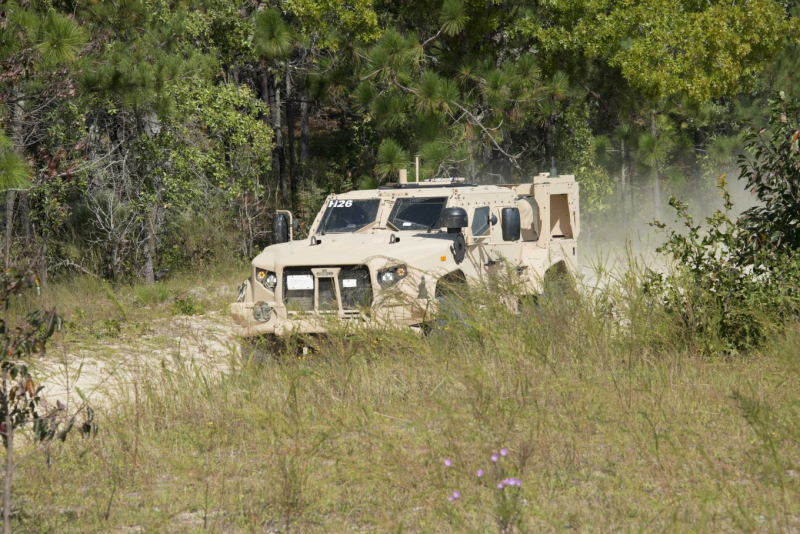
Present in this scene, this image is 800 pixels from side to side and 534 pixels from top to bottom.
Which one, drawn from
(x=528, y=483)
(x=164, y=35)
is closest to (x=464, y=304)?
(x=528, y=483)

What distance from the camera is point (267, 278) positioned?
842 centimetres

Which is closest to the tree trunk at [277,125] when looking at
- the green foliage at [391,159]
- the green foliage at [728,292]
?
the green foliage at [391,159]

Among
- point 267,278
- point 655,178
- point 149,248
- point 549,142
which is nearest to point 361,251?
point 267,278

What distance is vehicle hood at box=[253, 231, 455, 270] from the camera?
793 cm

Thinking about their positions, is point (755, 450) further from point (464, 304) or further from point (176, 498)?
point (176, 498)

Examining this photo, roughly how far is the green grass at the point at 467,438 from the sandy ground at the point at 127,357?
0.23 m

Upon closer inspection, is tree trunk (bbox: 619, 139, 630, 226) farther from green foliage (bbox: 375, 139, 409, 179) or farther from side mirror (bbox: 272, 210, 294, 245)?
side mirror (bbox: 272, 210, 294, 245)

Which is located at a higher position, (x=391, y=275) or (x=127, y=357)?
(x=391, y=275)

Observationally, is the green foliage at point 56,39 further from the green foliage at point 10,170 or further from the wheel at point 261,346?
the wheel at point 261,346

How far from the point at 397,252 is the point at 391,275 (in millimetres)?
241

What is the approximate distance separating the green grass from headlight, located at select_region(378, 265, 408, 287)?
3.62 feet

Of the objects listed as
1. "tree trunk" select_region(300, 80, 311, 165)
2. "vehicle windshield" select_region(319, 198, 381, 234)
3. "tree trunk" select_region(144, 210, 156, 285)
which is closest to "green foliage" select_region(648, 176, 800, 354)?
"vehicle windshield" select_region(319, 198, 381, 234)

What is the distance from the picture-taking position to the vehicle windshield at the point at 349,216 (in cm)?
944

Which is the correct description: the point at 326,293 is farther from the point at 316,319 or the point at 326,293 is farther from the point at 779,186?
the point at 779,186
